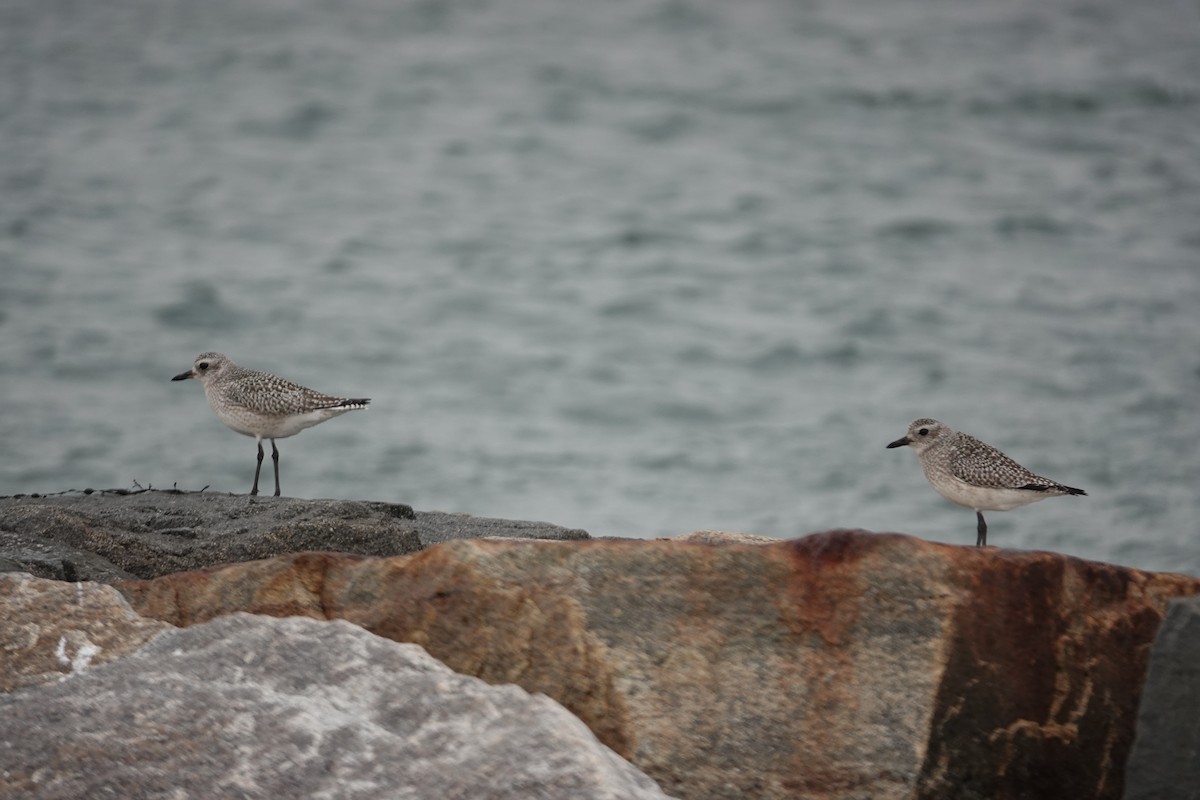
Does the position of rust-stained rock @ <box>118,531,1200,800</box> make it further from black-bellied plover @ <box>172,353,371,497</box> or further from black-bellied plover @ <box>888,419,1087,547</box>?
black-bellied plover @ <box>172,353,371,497</box>

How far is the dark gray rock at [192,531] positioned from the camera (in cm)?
757

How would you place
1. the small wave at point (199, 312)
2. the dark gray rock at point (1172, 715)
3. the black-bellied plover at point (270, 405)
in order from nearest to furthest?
the dark gray rock at point (1172, 715) < the black-bellied plover at point (270, 405) < the small wave at point (199, 312)

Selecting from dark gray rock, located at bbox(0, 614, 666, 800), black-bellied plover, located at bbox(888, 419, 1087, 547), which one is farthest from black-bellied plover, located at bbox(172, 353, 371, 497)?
dark gray rock, located at bbox(0, 614, 666, 800)

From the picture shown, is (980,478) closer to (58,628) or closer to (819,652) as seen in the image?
(819,652)

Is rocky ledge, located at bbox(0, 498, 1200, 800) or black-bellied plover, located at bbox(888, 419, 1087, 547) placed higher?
rocky ledge, located at bbox(0, 498, 1200, 800)

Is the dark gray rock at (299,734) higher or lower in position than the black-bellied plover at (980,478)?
higher

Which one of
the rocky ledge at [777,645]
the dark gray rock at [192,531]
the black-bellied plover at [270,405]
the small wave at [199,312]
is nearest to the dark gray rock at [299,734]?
the rocky ledge at [777,645]

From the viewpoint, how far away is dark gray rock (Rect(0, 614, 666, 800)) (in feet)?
15.5

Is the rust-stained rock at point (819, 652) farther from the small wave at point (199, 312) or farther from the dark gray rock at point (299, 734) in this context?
the small wave at point (199, 312)

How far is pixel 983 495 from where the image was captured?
10.0 meters

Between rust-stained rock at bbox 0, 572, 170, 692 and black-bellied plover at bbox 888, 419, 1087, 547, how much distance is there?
19.7ft

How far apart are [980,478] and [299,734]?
6290 millimetres

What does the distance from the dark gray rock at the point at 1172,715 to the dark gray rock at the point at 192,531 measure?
151 inches

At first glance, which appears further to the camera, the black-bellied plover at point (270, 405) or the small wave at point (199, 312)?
the small wave at point (199, 312)
